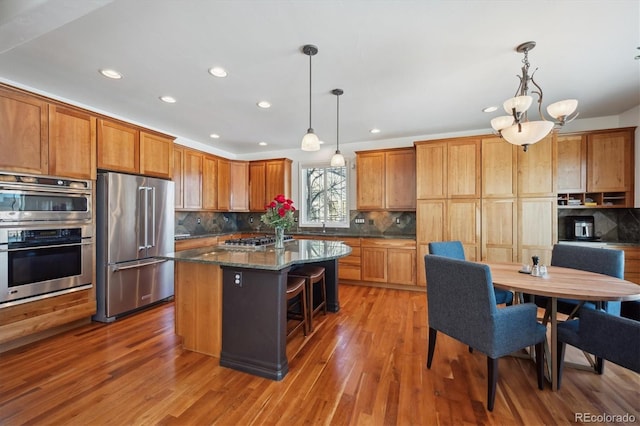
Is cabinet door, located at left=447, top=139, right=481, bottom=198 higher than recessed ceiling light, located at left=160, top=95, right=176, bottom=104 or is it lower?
lower

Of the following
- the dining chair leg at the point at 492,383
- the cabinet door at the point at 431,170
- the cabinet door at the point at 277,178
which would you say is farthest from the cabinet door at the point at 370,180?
the dining chair leg at the point at 492,383

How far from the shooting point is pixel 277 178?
5.51 meters

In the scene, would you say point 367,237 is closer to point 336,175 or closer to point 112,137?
point 336,175

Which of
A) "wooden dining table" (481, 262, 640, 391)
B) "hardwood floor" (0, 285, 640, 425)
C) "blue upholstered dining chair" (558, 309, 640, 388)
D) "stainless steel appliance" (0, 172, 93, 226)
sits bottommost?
"hardwood floor" (0, 285, 640, 425)

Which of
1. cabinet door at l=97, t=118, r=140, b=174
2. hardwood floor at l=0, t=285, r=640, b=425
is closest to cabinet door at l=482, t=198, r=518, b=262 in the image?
hardwood floor at l=0, t=285, r=640, b=425

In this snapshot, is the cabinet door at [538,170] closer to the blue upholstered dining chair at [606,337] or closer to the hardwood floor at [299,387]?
the hardwood floor at [299,387]

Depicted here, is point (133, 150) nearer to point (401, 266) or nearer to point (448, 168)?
point (401, 266)

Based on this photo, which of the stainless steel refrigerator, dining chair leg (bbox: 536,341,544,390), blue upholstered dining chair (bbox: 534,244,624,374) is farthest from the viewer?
the stainless steel refrigerator

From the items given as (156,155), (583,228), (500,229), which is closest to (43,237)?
(156,155)

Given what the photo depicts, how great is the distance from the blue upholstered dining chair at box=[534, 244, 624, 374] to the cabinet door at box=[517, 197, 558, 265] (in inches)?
43.8

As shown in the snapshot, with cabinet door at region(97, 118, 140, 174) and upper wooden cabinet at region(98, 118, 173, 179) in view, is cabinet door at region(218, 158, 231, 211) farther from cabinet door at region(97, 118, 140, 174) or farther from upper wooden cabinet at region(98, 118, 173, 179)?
cabinet door at region(97, 118, 140, 174)

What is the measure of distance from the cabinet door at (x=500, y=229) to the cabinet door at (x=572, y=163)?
85 cm

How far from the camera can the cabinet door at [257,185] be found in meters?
5.62

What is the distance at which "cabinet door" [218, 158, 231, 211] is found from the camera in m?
5.27
